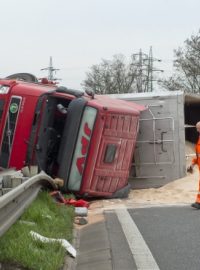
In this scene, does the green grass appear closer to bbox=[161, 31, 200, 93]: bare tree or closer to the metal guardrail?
the metal guardrail

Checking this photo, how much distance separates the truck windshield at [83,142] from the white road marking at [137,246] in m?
2.62

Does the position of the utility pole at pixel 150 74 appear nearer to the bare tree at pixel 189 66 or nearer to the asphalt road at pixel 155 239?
the bare tree at pixel 189 66

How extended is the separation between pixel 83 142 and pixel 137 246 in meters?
5.13

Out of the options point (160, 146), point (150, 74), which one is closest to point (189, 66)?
point (150, 74)

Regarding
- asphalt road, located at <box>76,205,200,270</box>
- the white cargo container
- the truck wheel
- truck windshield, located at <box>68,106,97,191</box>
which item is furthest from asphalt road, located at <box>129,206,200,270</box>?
the white cargo container

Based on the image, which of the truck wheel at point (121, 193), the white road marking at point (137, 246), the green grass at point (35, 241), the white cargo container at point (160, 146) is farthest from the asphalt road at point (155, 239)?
the white cargo container at point (160, 146)

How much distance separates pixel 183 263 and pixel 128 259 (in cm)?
52

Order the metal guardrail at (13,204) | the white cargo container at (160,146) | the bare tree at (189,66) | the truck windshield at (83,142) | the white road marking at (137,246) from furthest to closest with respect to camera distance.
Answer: the bare tree at (189,66), the white cargo container at (160,146), the truck windshield at (83,142), the white road marking at (137,246), the metal guardrail at (13,204)

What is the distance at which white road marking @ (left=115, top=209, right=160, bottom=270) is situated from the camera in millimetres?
5428

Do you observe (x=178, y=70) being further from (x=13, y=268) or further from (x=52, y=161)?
(x=13, y=268)

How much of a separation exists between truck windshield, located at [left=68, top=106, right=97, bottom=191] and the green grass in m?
3.03

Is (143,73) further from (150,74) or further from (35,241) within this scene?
(35,241)

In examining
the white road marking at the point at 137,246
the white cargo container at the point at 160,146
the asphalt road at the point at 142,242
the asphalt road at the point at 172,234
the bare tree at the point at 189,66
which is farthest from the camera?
the bare tree at the point at 189,66

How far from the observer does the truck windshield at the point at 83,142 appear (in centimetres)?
1127
